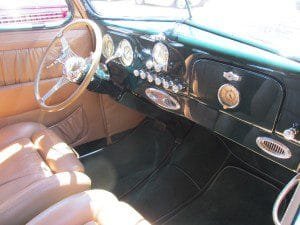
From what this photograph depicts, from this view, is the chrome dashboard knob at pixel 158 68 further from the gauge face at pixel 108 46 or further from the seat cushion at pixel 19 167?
the seat cushion at pixel 19 167

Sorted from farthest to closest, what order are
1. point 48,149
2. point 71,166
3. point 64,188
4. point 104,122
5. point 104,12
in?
1. point 104,122
2. point 104,12
3. point 48,149
4. point 71,166
5. point 64,188

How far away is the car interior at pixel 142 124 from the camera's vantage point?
133cm

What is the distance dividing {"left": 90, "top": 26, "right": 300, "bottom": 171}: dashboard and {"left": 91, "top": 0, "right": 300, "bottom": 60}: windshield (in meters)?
0.13

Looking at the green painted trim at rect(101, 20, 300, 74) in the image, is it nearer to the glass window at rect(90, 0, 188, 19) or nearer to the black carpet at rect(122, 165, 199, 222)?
the glass window at rect(90, 0, 188, 19)

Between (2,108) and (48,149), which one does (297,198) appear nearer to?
(48,149)

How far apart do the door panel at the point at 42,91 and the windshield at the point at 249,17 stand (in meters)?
0.62

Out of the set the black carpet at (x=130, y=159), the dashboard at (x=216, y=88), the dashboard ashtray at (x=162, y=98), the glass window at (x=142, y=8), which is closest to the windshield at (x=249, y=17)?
the glass window at (x=142, y=8)

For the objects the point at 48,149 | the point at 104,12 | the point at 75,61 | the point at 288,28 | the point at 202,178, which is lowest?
the point at 202,178

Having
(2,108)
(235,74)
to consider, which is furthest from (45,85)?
(235,74)

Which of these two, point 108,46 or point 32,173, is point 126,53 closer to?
point 108,46

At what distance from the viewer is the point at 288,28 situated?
4.73 ft

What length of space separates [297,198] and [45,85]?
1.80 m

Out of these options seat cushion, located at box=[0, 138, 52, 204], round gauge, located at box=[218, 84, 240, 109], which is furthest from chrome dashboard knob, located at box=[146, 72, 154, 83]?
seat cushion, located at box=[0, 138, 52, 204]

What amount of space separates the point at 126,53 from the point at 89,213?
948 millimetres
